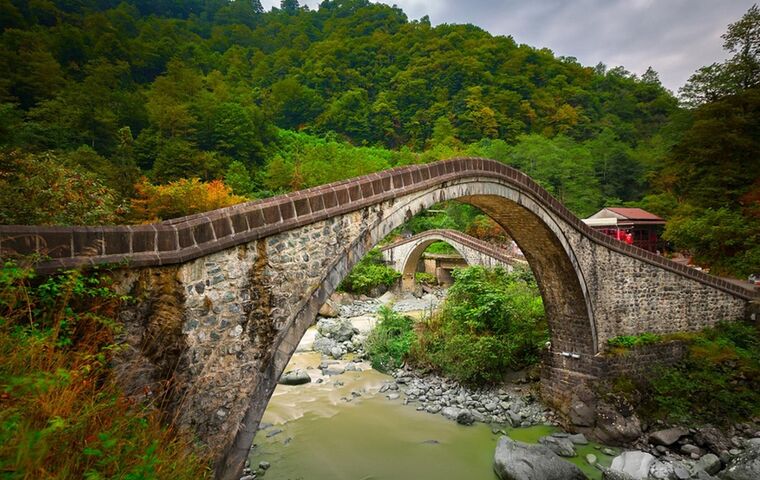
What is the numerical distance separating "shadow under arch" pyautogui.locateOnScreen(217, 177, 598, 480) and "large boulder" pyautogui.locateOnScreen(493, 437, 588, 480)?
3172 millimetres

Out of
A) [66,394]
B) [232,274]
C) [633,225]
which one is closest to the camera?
[66,394]

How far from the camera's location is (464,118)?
39.1 meters

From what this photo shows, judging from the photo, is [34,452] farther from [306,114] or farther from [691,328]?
[306,114]

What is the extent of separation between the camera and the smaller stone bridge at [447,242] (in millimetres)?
16197

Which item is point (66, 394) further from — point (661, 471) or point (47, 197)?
point (661, 471)

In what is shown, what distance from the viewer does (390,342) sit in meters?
11.9

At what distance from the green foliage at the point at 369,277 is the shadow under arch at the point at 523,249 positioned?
13.2 metres

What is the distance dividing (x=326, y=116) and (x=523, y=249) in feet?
130

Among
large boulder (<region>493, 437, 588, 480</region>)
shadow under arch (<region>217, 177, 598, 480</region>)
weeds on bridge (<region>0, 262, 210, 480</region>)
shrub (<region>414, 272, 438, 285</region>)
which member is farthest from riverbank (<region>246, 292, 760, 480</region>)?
shrub (<region>414, 272, 438, 285</region>)

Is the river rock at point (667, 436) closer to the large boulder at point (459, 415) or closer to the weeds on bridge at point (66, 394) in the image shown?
the large boulder at point (459, 415)

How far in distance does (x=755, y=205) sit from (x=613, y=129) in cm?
2750

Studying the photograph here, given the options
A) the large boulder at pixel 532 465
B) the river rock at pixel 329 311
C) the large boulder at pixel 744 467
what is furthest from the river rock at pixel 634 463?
the river rock at pixel 329 311

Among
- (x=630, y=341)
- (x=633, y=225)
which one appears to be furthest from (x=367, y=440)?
(x=633, y=225)

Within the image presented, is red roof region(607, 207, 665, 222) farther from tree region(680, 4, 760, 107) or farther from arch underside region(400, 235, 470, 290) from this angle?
arch underside region(400, 235, 470, 290)
